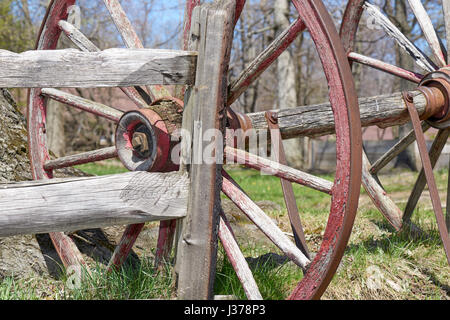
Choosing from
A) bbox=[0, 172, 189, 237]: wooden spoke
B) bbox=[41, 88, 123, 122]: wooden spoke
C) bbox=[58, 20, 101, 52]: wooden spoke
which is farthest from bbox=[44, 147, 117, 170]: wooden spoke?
bbox=[0, 172, 189, 237]: wooden spoke

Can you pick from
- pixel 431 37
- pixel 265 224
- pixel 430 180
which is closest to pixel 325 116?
pixel 430 180

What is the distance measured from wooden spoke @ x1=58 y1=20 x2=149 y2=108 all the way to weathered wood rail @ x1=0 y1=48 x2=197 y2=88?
2.75 feet

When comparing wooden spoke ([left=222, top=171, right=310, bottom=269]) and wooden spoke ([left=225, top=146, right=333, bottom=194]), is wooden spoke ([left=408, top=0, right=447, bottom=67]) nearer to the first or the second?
wooden spoke ([left=225, top=146, right=333, bottom=194])

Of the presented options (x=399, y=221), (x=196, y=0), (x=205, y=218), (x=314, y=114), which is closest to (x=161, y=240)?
(x=205, y=218)

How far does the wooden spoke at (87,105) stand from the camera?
2908mm

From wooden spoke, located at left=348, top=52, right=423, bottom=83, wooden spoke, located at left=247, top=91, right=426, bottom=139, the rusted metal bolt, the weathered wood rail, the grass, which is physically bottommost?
the grass

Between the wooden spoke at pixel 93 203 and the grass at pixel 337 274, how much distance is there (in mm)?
449

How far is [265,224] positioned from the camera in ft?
7.29

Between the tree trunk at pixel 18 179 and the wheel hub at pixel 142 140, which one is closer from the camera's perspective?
the wheel hub at pixel 142 140

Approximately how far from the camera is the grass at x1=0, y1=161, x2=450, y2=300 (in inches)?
95.6

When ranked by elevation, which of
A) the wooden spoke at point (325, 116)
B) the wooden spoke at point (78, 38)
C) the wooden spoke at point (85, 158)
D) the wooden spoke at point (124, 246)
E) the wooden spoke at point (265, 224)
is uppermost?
the wooden spoke at point (78, 38)

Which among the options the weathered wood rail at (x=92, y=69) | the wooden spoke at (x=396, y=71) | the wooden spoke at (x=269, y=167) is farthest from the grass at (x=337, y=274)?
the wooden spoke at (x=396, y=71)

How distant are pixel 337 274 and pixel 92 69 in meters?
1.92

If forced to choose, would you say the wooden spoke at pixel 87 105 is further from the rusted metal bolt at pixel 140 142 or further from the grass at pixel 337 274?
the grass at pixel 337 274
